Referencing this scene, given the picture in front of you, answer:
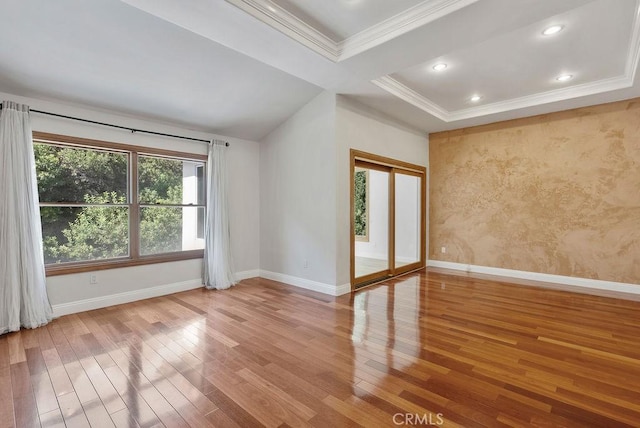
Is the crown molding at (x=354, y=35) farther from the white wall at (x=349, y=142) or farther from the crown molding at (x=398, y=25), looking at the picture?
the white wall at (x=349, y=142)

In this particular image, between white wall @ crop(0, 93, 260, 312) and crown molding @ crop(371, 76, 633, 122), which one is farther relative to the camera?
crown molding @ crop(371, 76, 633, 122)

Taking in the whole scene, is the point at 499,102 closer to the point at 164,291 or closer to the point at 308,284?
the point at 308,284

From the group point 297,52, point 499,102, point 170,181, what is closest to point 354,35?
point 297,52

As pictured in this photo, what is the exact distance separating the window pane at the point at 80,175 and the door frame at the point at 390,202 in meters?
3.28

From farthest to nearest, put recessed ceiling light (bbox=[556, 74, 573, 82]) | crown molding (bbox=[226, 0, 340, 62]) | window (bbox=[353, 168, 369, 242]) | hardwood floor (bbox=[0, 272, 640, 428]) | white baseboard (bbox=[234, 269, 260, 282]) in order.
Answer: white baseboard (bbox=[234, 269, 260, 282]) → window (bbox=[353, 168, 369, 242]) → recessed ceiling light (bbox=[556, 74, 573, 82]) → crown molding (bbox=[226, 0, 340, 62]) → hardwood floor (bbox=[0, 272, 640, 428])

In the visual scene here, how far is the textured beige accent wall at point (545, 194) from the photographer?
4.68 metres

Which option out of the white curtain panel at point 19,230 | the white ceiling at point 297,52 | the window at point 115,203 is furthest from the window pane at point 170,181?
the white curtain panel at point 19,230

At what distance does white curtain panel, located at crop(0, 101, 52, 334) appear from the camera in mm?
3170

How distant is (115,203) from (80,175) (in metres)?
0.52

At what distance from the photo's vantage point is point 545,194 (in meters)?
5.29

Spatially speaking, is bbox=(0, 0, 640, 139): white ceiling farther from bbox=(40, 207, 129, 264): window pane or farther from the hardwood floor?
the hardwood floor

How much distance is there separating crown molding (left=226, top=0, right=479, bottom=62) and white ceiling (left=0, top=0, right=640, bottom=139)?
0.01 meters

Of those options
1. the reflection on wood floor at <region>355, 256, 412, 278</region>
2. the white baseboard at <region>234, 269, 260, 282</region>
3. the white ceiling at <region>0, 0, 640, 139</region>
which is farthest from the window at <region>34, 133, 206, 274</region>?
the reflection on wood floor at <region>355, 256, 412, 278</region>

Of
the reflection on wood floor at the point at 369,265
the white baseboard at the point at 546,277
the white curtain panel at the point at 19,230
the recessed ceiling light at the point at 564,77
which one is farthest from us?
the reflection on wood floor at the point at 369,265
